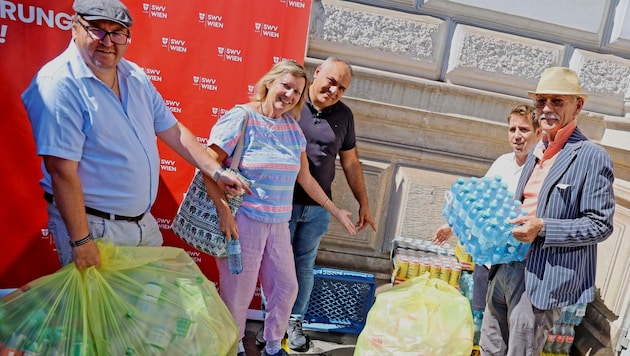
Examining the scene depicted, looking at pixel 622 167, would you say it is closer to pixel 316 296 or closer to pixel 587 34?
pixel 587 34

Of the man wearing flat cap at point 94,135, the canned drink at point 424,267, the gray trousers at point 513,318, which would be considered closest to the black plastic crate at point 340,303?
the canned drink at point 424,267

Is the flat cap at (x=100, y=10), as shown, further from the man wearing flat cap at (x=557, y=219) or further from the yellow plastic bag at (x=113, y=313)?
the man wearing flat cap at (x=557, y=219)

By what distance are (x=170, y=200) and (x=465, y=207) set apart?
192cm

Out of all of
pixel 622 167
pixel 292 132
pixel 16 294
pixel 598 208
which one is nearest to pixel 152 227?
pixel 16 294

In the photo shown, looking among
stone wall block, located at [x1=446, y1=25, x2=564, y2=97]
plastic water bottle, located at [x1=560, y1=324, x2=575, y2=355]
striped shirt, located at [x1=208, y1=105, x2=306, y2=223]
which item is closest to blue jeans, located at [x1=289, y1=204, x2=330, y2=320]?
striped shirt, located at [x1=208, y1=105, x2=306, y2=223]

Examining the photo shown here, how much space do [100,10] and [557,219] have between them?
2088mm

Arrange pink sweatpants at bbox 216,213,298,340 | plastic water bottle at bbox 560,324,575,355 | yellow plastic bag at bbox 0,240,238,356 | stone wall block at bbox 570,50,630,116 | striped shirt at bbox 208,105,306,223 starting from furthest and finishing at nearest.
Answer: stone wall block at bbox 570,50,630,116 → plastic water bottle at bbox 560,324,575,355 → pink sweatpants at bbox 216,213,298,340 → striped shirt at bbox 208,105,306,223 → yellow plastic bag at bbox 0,240,238,356

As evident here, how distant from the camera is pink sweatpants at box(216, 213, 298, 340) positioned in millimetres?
2400

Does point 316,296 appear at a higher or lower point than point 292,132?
lower

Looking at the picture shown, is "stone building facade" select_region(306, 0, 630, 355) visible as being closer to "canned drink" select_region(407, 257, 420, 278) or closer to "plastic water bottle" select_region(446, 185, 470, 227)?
"canned drink" select_region(407, 257, 420, 278)

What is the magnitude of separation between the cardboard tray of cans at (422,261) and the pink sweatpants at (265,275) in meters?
0.91

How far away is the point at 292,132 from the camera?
246cm

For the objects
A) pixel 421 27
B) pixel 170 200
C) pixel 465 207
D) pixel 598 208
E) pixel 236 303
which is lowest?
pixel 236 303

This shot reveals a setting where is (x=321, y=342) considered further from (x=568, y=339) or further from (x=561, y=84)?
(x=561, y=84)
